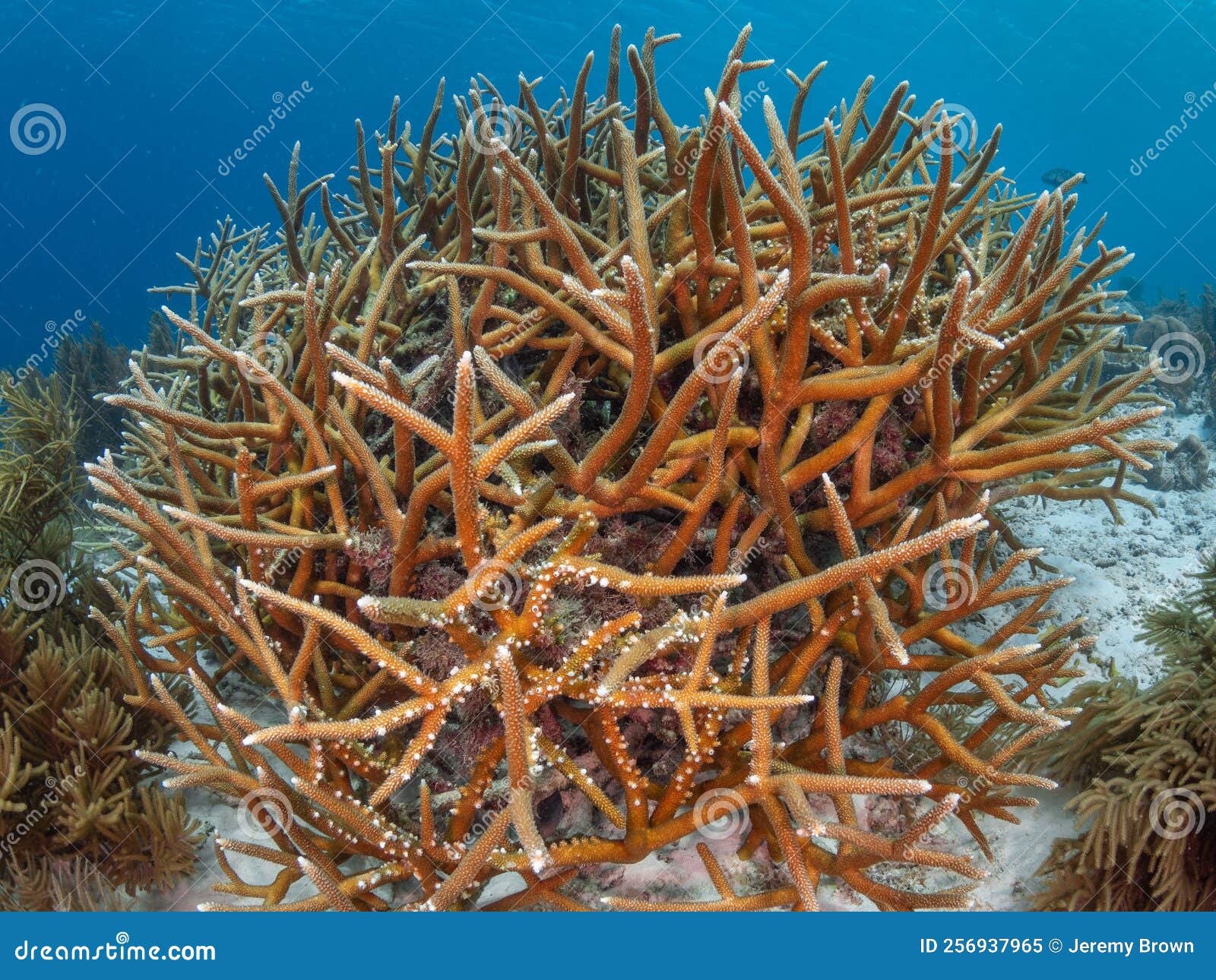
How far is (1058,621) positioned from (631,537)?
10.2 ft

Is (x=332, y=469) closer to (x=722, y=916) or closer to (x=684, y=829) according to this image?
(x=684, y=829)

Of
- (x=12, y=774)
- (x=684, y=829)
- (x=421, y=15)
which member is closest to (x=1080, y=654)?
(x=684, y=829)

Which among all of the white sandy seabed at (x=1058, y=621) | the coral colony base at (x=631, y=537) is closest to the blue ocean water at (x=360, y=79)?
the white sandy seabed at (x=1058, y=621)

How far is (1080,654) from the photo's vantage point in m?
4.16

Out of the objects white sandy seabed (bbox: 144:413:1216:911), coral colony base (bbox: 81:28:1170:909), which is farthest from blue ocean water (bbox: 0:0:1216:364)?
coral colony base (bbox: 81:28:1170:909)

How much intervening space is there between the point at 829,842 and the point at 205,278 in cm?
543

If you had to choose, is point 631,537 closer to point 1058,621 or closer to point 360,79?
point 1058,621

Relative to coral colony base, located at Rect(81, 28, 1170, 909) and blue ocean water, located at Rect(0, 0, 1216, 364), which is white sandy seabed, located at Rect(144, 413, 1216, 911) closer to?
coral colony base, located at Rect(81, 28, 1170, 909)

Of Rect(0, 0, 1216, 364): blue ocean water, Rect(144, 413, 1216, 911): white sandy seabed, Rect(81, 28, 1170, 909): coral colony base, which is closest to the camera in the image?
Rect(81, 28, 1170, 909): coral colony base

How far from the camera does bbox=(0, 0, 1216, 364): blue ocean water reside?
4700 centimetres

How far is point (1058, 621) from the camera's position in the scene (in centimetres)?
431

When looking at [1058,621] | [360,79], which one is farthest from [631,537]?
[360,79]

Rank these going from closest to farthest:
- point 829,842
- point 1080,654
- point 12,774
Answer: point 12,774
point 829,842
point 1080,654

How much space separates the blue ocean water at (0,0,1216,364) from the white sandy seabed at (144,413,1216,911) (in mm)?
38434
